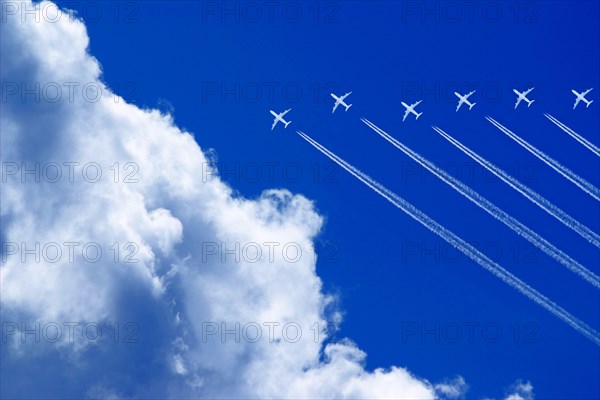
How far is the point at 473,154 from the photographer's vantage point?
164875 millimetres

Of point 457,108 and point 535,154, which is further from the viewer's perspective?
point 457,108

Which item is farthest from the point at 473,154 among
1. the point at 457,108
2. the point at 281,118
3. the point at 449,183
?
the point at 281,118

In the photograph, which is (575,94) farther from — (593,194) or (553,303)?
(553,303)

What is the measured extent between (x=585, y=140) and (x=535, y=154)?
880cm

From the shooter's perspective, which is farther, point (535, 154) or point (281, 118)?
point (281, 118)

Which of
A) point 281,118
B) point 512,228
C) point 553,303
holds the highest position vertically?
point 281,118

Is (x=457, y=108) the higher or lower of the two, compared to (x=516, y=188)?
higher

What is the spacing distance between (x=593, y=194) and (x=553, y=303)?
19.9 meters

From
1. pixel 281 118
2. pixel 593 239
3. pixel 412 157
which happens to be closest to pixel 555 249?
pixel 593 239

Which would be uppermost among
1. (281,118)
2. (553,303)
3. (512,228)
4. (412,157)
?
(281,118)

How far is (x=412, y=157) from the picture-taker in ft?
539

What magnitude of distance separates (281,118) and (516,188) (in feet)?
153

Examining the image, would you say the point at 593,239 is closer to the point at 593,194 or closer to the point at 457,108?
the point at 593,194

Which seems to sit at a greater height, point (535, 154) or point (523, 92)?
point (523, 92)
